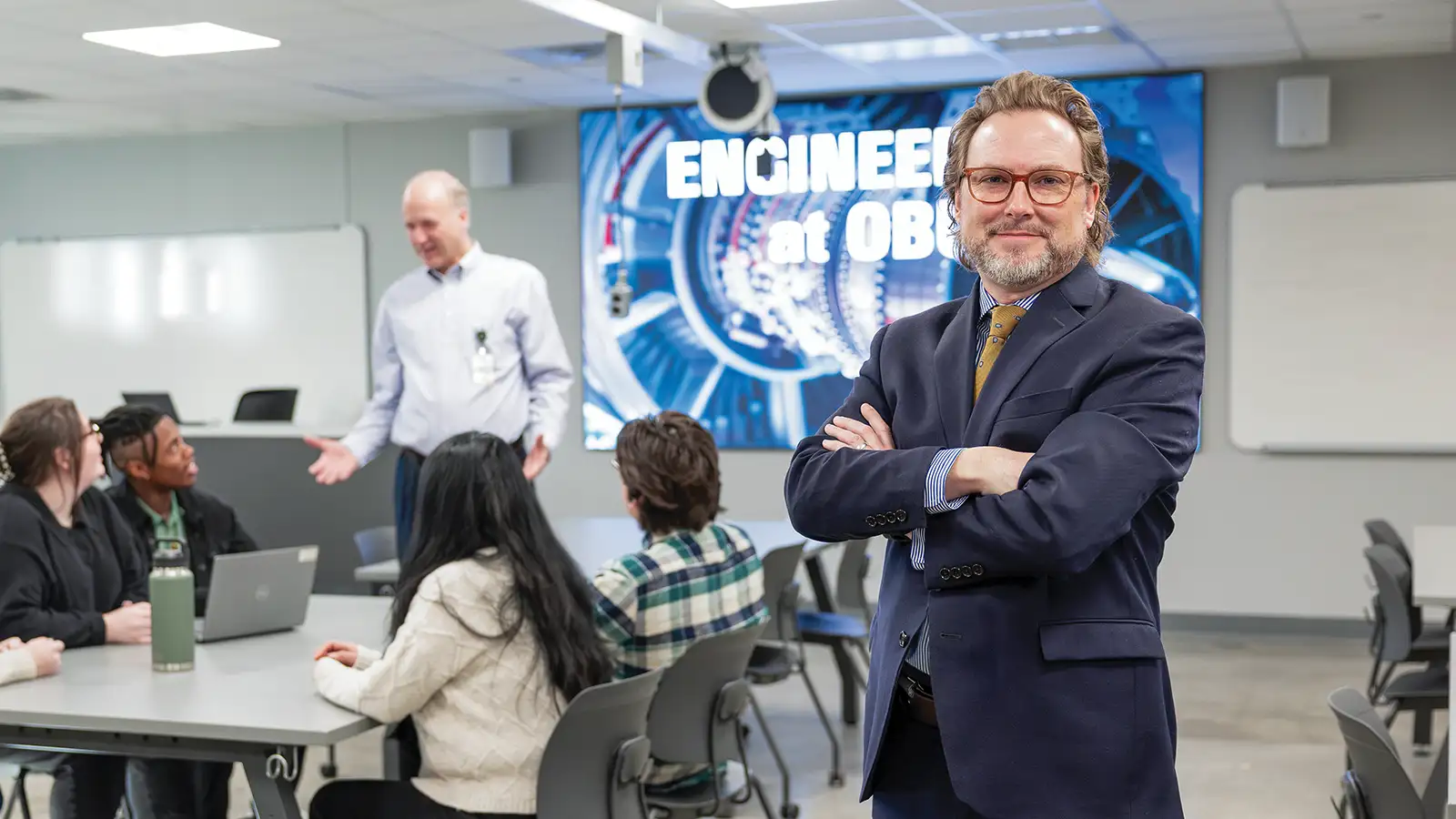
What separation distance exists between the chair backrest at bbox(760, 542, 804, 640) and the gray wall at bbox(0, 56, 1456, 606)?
2.43m

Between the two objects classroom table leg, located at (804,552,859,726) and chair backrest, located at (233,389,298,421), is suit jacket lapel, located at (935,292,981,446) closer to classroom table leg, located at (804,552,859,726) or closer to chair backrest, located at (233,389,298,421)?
classroom table leg, located at (804,552,859,726)

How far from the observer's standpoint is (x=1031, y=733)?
1705 mm

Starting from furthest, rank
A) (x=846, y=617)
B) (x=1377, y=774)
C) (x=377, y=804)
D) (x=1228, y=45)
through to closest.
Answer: (x=1228, y=45) < (x=846, y=617) < (x=377, y=804) < (x=1377, y=774)

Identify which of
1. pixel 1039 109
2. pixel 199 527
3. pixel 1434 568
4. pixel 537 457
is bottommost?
pixel 1434 568

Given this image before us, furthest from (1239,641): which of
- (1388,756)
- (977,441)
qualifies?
(977,441)

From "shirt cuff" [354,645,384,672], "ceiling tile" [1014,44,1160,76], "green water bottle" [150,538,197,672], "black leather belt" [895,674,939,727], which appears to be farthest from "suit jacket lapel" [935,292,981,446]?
"ceiling tile" [1014,44,1160,76]

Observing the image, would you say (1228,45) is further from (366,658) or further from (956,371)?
(956,371)

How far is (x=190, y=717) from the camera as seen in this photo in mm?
2768

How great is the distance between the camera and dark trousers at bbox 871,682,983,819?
1.80m

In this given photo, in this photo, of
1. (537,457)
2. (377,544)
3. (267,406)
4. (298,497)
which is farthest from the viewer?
(267,406)

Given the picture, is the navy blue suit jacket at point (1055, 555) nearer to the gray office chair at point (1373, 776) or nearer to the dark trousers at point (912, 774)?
the dark trousers at point (912, 774)

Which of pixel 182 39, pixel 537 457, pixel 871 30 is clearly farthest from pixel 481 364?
pixel 182 39

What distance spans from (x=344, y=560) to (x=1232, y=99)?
5.08 metres

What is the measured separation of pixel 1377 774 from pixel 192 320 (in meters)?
8.99
